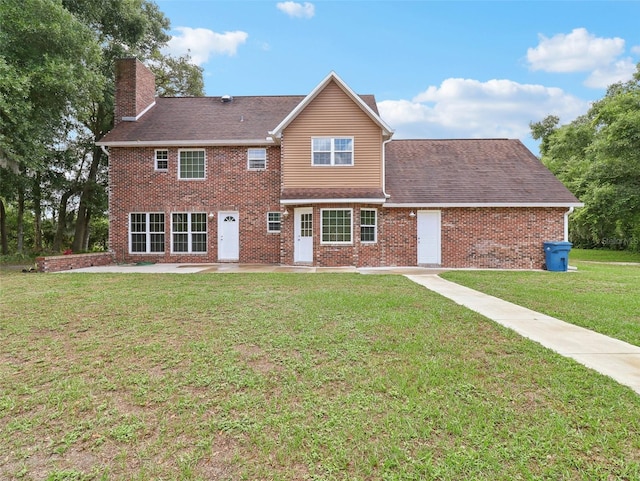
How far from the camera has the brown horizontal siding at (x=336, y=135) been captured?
1492 centimetres

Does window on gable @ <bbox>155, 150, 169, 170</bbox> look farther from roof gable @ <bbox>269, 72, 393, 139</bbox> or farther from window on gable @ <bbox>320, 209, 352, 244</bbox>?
window on gable @ <bbox>320, 209, 352, 244</bbox>

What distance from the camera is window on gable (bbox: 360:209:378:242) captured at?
14852mm

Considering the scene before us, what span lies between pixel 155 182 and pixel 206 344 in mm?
13900

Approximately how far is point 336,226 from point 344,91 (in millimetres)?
5546

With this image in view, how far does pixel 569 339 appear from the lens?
512cm

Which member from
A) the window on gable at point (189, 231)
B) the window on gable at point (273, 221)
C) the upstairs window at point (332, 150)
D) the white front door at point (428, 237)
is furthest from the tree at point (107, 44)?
the white front door at point (428, 237)

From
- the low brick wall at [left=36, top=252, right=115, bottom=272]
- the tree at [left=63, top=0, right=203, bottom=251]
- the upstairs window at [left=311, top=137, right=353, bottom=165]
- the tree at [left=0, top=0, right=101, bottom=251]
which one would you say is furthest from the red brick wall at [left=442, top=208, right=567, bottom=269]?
the tree at [left=63, top=0, right=203, bottom=251]

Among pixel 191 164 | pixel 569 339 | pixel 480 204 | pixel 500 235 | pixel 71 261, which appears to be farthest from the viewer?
pixel 191 164

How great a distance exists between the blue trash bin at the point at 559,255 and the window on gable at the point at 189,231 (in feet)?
47.9

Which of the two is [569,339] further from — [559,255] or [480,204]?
[559,255]

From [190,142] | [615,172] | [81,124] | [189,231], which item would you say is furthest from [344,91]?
[615,172]

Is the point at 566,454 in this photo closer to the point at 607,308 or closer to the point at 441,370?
the point at 441,370

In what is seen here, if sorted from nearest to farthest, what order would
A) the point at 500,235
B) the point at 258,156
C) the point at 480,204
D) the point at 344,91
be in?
the point at 480,204
the point at 344,91
the point at 500,235
the point at 258,156

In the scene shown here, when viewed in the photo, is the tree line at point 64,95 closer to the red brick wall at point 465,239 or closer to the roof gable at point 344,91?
the roof gable at point 344,91
